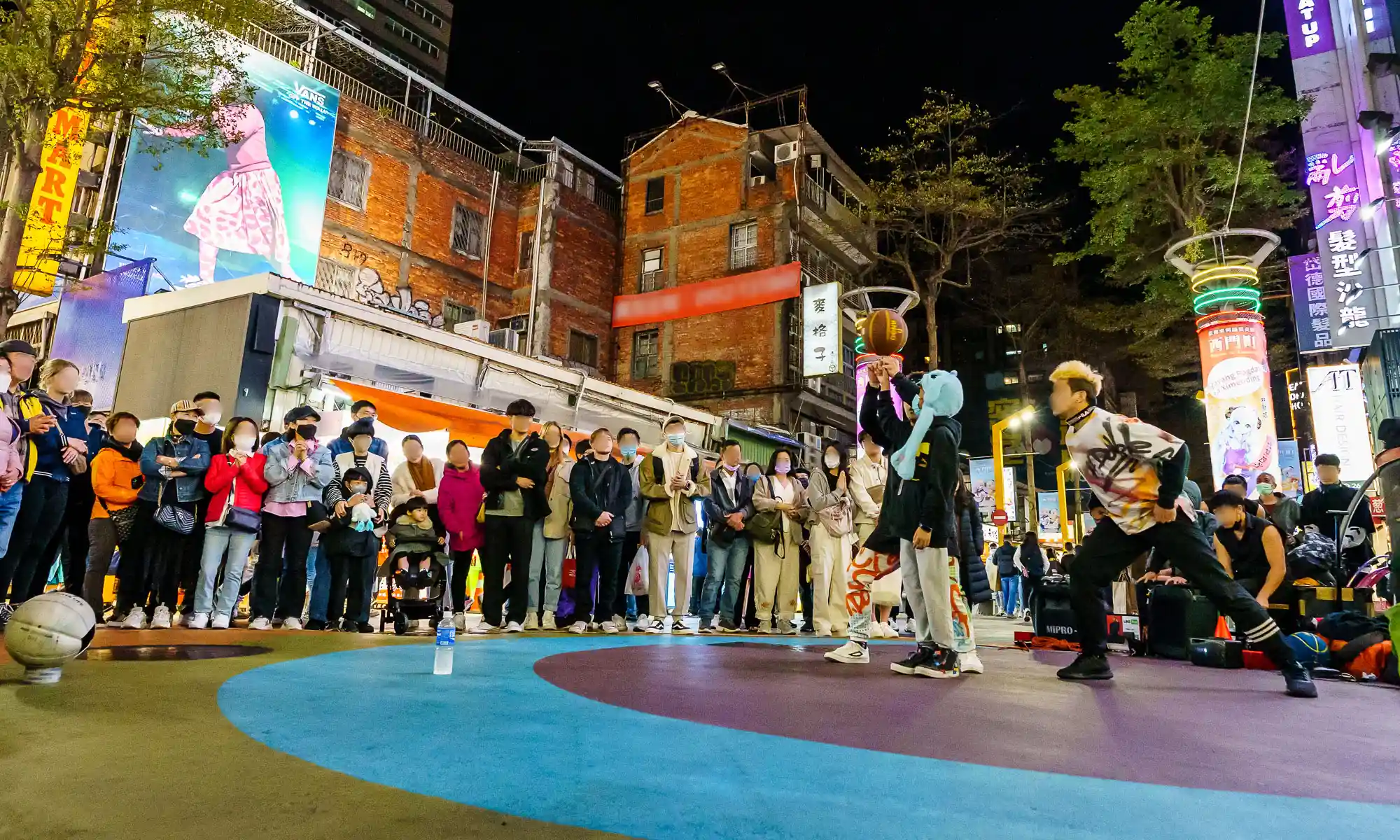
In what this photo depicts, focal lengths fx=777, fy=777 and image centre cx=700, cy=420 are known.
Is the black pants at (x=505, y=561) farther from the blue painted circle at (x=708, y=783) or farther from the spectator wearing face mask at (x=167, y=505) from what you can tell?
the blue painted circle at (x=708, y=783)

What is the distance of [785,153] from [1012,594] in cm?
1565

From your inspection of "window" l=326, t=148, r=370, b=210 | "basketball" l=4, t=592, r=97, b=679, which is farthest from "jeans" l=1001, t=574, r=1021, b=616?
"window" l=326, t=148, r=370, b=210

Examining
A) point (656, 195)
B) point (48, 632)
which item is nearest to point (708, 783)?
point (48, 632)

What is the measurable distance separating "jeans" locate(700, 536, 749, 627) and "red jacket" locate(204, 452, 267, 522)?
14.5 ft

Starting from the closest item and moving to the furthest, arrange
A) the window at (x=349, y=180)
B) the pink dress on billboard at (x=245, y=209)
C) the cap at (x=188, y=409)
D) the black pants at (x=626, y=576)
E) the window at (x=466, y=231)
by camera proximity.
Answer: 1. the cap at (x=188, y=409)
2. the black pants at (x=626, y=576)
3. the pink dress on billboard at (x=245, y=209)
4. the window at (x=349, y=180)
5. the window at (x=466, y=231)

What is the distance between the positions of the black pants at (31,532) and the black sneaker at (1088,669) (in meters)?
6.94

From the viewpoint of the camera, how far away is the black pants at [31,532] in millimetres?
5383

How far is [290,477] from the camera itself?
6680 millimetres

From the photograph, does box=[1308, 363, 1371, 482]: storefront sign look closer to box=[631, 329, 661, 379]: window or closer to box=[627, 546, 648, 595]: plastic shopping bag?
box=[627, 546, 648, 595]: plastic shopping bag

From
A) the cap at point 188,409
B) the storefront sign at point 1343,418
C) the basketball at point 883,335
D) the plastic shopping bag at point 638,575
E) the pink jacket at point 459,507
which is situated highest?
the storefront sign at point 1343,418

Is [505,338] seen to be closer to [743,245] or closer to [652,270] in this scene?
[652,270]

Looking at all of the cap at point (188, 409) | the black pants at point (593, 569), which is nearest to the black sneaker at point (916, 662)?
the black pants at point (593, 569)

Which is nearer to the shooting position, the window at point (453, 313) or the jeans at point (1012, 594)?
the jeans at point (1012, 594)

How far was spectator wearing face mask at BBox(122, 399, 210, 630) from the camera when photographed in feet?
20.9
